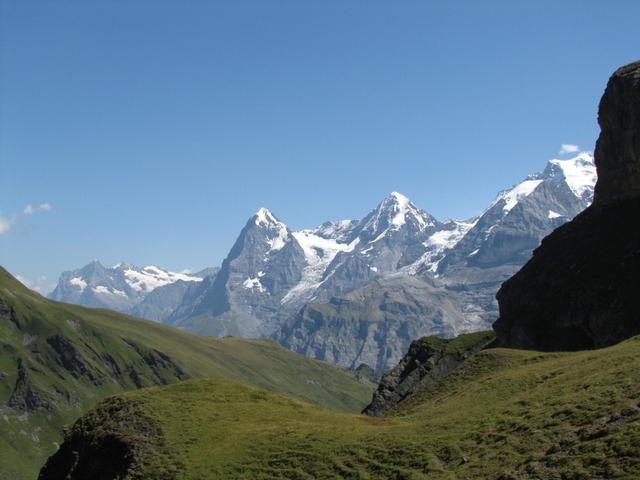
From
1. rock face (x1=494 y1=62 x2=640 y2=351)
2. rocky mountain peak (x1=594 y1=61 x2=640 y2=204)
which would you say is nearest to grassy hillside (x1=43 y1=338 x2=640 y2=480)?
rock face (x1=494 y1=62 x2=640 y2=351)

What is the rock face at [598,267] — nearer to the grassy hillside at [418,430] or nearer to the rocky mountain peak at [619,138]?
the rocky mountain peak at [619,138]

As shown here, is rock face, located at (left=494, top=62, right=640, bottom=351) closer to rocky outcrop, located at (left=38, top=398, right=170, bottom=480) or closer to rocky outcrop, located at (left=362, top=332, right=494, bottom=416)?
rocky outcrop, located at (left=362, top=332, right=494, bottom=416)

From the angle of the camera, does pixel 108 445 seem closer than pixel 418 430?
No

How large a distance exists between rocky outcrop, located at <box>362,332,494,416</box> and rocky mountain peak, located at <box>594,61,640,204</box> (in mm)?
36786

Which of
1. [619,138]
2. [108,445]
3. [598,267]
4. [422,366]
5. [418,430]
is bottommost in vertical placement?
[108,445]

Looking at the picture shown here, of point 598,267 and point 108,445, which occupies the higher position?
point 598,267

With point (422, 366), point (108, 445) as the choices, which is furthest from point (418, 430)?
point (422, 366)

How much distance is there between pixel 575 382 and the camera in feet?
172

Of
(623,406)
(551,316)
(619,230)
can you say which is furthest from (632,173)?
(623,406)

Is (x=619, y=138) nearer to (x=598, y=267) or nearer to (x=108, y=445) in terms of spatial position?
(x=598, y=267)

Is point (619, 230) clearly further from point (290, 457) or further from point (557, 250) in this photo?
point (290, 457)

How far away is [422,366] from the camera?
123m

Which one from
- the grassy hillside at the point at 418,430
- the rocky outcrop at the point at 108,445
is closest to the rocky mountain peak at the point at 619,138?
the grassy hillside at the point at 418,430

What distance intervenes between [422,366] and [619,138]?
58.1 metres
